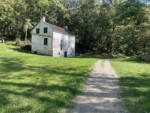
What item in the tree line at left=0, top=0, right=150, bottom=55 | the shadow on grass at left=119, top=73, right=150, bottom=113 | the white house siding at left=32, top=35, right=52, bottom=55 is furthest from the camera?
the tree line at left=0, top=0, right=150, bottom=55

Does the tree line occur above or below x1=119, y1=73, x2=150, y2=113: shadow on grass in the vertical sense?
above

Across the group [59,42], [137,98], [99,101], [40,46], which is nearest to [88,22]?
[59,42]

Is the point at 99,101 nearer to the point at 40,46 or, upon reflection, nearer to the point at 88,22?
the point at 40,46

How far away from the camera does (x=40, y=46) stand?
2059 cm

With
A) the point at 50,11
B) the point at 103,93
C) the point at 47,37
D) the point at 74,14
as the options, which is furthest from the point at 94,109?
the point at 50,11

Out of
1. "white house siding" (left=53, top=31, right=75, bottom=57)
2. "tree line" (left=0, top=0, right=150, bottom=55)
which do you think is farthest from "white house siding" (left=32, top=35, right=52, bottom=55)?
"tree line" (left=0, top=0, right=150, bottom=55)

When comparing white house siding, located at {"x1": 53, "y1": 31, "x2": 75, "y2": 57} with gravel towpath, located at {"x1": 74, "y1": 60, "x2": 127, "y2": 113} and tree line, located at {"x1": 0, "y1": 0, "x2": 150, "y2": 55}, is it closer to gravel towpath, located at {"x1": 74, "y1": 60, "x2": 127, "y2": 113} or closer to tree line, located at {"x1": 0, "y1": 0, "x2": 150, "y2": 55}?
tree line, located at {"x1": 0, "y1": 0, "x2": 150, "y2": 55}

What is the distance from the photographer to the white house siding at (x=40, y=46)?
64.4 ft

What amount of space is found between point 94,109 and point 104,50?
103 feet

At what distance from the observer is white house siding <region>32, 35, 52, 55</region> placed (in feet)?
64.4

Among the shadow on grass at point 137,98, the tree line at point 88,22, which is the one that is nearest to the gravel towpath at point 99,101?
the shadow on grass at point 137,98

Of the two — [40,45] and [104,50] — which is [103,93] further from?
[104,50]

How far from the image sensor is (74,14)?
30250 millimetres

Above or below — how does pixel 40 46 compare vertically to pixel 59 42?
below
